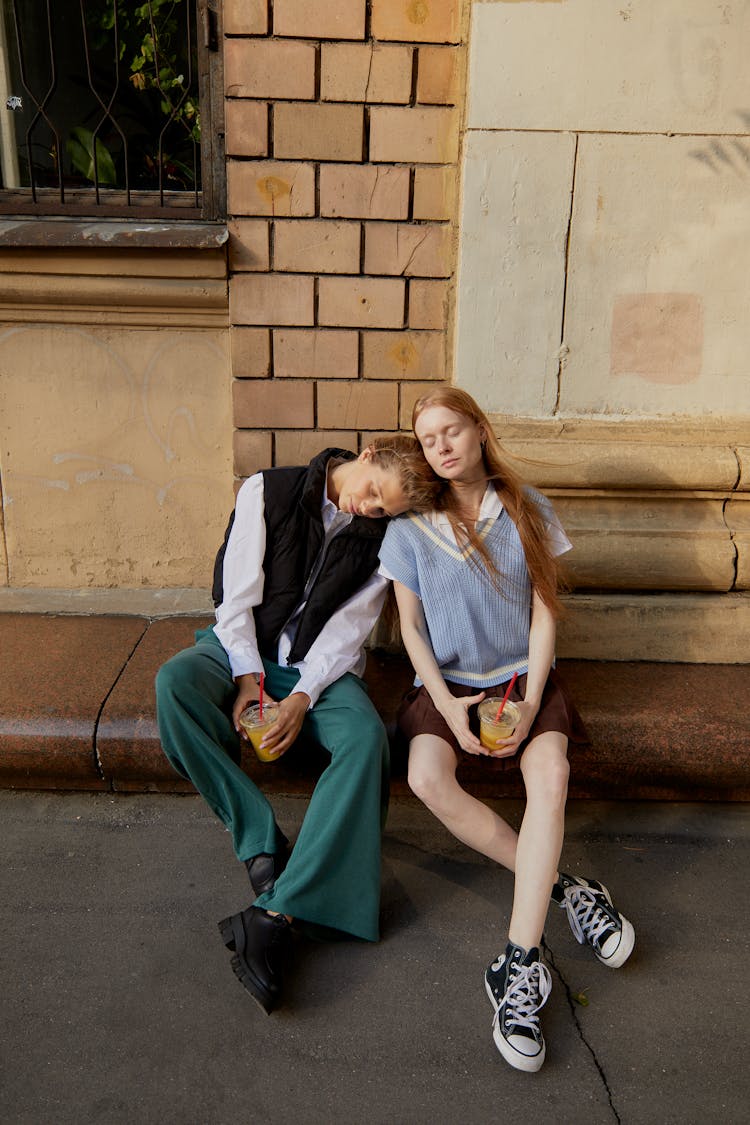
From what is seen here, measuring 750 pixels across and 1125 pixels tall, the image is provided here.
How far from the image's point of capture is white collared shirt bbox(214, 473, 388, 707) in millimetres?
2559

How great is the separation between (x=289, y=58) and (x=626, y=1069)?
10.2 ft

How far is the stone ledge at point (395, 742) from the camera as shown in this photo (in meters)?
2.75

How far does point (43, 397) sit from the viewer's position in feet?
11.6

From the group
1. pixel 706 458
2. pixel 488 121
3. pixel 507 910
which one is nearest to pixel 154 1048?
pixel 507 910

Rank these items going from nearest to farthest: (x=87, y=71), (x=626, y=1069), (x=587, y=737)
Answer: (x=626, y=1069) < (x=587, y=737) < (x=87, y=71)

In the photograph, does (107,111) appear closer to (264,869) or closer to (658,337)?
(658,337)

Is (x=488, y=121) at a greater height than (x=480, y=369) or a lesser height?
greater

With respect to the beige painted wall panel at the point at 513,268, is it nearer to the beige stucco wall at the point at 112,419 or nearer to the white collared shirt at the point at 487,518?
the white collared shirt at the point at 487,518

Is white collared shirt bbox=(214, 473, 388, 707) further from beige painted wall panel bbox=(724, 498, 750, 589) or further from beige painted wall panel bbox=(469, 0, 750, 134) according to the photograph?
beige painted wall panel bbox=(469, 0, 750, 134)

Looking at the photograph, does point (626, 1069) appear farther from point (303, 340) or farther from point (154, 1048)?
Result: point (303, 340)

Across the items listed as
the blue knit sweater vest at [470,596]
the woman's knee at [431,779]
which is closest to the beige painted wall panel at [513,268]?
the blue knit sweater vest at [470,596]

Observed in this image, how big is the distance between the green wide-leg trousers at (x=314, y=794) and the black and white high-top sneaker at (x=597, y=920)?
506 mm

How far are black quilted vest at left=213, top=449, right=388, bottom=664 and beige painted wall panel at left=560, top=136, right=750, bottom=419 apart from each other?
1083 millimetres

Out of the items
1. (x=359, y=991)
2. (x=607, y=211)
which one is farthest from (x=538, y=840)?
(x=607, y=211)
